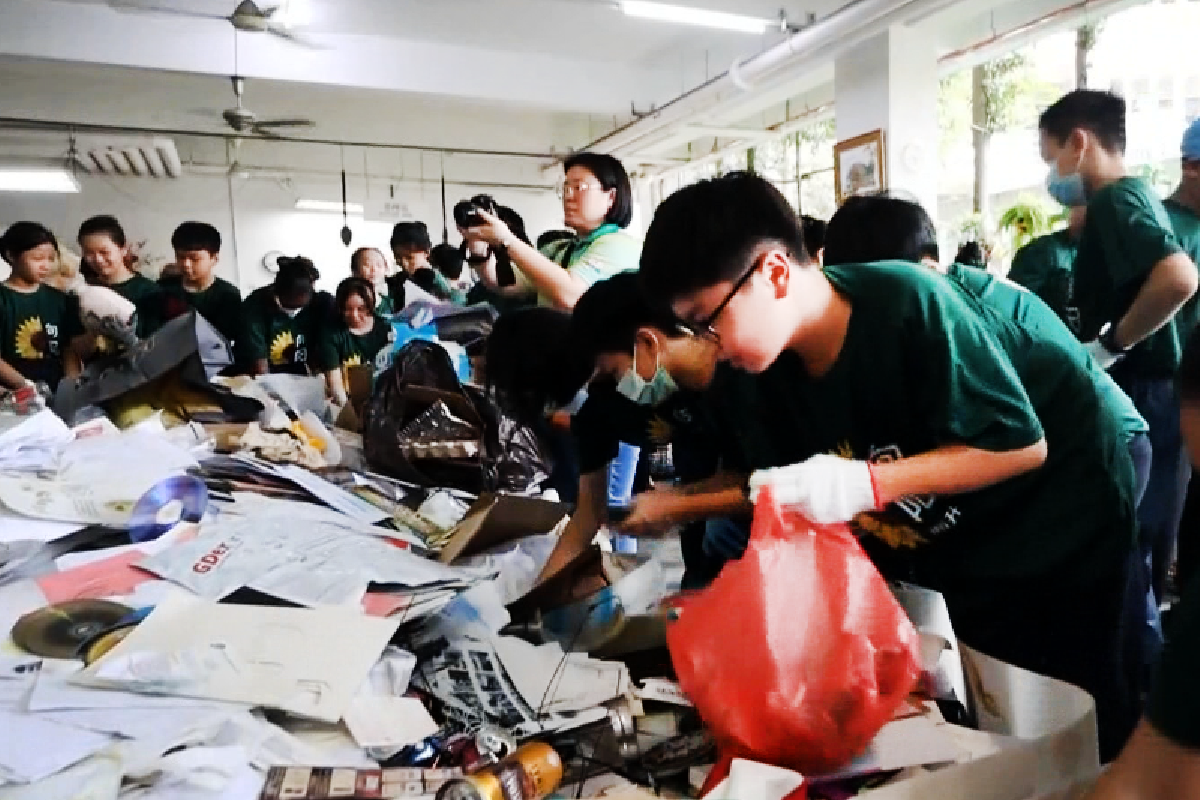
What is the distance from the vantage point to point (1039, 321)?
50.4 inches

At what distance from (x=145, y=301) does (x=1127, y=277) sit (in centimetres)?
331

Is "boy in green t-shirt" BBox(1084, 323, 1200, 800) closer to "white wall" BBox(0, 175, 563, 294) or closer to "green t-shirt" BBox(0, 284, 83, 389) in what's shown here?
"green t-shirt" BBox(0, 284, 83, 389)

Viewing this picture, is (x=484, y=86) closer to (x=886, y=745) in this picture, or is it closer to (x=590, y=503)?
(x=590, y=503)

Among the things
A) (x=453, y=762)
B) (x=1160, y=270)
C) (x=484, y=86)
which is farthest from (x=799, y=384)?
(x=484, y=86)

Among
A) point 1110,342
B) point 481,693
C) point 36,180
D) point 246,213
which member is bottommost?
point 481,693

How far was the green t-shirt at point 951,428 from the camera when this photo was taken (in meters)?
0.97

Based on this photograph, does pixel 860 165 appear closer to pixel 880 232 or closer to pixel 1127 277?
pixel 1127 277

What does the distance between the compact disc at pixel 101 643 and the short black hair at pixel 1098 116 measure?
2.04 m

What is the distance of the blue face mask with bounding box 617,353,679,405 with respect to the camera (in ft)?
4.41

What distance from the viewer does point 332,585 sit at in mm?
1300

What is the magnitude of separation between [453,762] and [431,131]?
26.8 feet

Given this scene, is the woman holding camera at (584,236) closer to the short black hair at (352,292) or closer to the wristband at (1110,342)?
the wristband at (1110,342)

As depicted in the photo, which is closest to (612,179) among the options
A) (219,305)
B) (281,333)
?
(281,333)

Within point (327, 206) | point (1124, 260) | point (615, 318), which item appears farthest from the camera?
point (327, 206)
